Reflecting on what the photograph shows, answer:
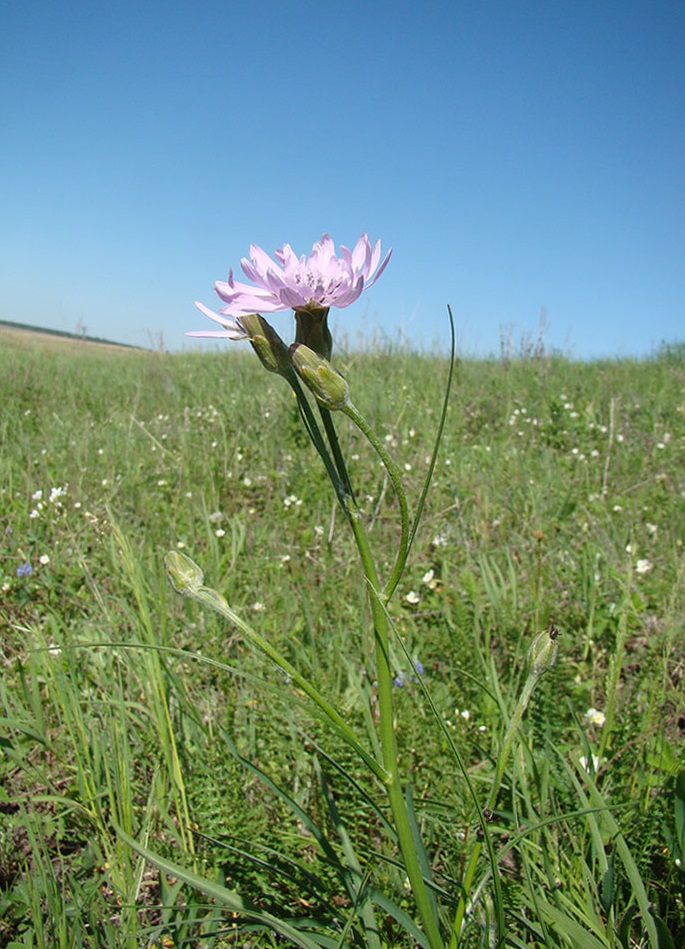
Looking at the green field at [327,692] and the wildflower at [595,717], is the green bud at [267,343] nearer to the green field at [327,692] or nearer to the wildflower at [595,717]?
the green field at [327,692]

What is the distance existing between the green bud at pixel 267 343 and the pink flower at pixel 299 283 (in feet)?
0.04

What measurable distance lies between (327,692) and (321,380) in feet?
2.34

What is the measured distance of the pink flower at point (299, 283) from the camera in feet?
2.31

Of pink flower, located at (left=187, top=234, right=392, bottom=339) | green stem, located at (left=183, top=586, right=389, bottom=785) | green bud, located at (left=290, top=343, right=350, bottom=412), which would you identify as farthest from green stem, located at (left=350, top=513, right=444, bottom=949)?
pink flower, located at (left=187, top=234, right=392, bottom=339)

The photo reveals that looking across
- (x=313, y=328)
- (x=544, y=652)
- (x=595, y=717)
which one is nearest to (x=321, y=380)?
(x=313, y=328)

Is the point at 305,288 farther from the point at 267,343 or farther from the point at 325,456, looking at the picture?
the point at 325,456

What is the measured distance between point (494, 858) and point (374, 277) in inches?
24.7

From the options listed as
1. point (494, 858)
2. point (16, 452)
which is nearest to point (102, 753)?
point (494, 858)

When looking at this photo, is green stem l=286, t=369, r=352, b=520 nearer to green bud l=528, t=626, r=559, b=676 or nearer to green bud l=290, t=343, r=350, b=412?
green bud l=290, t=343, r=350, b=412

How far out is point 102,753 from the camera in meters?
1.18

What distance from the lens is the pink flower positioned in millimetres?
704

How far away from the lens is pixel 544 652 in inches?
28.1

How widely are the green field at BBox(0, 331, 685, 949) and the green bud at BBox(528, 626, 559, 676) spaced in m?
0.10

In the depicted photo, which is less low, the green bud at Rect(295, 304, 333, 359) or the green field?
the green bud at Rect(295, 304, 333, 359)
